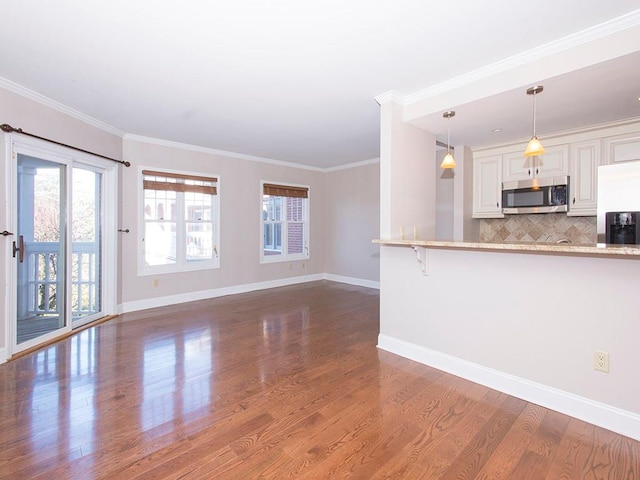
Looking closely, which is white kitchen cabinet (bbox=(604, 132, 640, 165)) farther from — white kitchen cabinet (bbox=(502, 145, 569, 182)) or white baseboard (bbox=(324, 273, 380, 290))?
white baseboard (bbox=(324, 273, 380, 290))

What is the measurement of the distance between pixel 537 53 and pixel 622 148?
1.86 metres

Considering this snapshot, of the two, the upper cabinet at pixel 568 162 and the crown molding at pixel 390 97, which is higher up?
the crown molding at pixel 390 97

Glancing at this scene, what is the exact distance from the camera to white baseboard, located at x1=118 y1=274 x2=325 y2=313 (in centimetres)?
476

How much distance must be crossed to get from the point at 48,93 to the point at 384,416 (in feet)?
14.0

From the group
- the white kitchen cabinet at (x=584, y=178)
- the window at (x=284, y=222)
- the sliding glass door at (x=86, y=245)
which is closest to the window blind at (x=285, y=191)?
the window at (x=284, y=222)

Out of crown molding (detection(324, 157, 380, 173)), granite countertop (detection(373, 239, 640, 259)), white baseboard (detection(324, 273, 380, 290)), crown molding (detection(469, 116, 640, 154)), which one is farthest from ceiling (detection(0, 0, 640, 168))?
white baseboard (detection(324, 273, 380, 290))

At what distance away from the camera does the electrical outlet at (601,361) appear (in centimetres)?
205

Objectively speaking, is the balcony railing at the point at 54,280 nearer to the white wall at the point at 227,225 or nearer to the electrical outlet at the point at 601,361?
the white wall at the point at 227,225

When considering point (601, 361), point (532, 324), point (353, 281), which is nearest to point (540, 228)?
point (532, 324)

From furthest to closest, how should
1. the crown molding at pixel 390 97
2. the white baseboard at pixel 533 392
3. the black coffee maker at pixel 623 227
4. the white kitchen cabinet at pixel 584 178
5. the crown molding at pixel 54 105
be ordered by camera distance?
the white kitchen cabinet at pixel 584 178
the crown molding at pixel 390 97
the crown molding at pixel 54 105
the black coffee maker at pixel 623 227
the white baseboard at pixel 533 392

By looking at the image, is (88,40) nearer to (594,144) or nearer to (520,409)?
(520,409)

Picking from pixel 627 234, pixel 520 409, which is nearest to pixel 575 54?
pixel 627 234

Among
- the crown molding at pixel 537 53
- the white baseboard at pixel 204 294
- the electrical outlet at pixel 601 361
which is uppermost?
the crown molding at pixel 537 53

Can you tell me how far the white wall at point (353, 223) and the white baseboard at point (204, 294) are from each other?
86 centimetres
